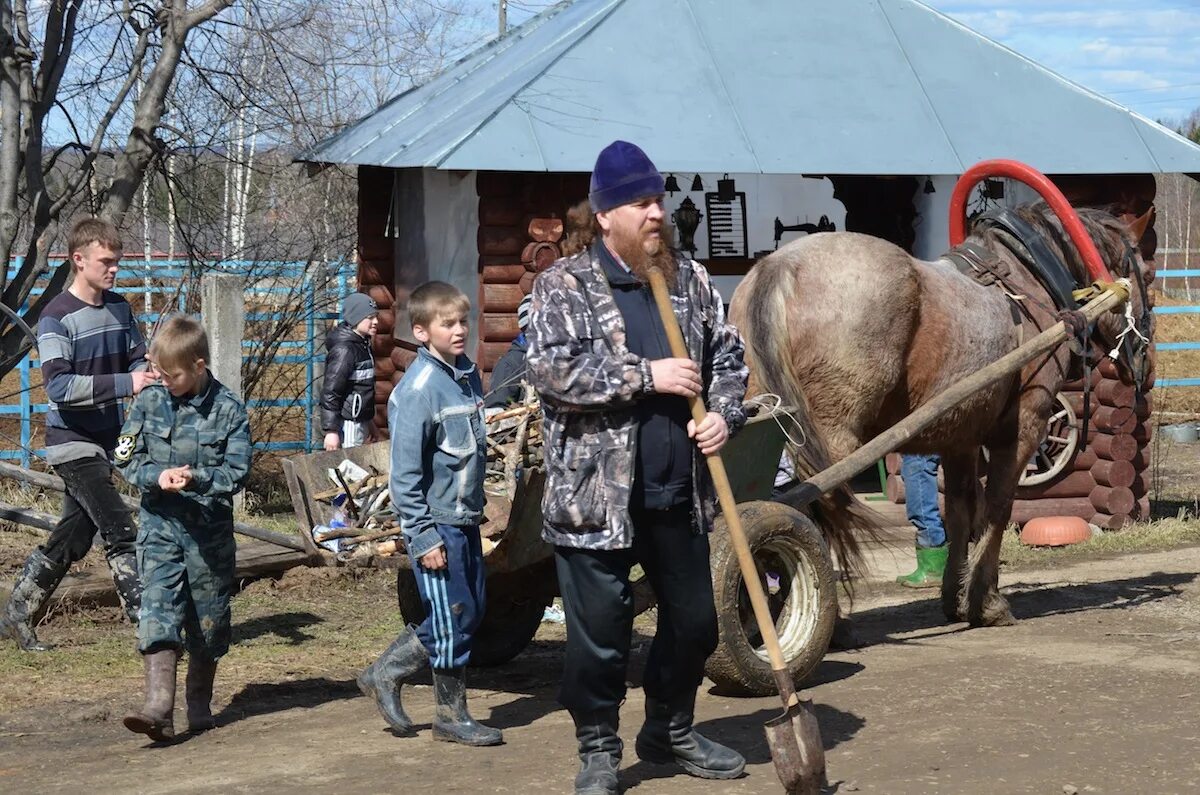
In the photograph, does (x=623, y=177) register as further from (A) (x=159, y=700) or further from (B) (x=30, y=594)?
(B) (x=30, y=594)

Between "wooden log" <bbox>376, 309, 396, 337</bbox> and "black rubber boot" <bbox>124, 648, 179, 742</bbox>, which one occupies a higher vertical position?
"wooden log" <bbox>376, 309, 396, 337</bbox>

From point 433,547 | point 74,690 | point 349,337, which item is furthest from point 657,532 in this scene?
point 349,337

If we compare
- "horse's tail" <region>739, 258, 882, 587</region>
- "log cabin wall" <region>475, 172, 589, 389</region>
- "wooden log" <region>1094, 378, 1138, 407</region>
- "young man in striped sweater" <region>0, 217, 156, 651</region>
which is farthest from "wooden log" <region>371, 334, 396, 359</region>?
"horse's tail" <region>739, 258, 882, 587</region>

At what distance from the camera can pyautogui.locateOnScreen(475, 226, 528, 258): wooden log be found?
1012 centimetres

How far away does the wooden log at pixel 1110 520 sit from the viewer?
426 inches

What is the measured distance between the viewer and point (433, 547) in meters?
4.94

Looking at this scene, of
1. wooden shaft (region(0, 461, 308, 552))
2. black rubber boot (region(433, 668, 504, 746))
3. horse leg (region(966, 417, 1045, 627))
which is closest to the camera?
black rubber boot (region(433, 668, 504, 746))

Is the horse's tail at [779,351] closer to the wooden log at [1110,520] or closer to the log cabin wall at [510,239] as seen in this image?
the log cabin wall at [510,239]

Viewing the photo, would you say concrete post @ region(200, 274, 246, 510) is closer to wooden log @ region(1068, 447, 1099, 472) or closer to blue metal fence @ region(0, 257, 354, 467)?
blue metal fence @ region(0, 257, 354, 467)

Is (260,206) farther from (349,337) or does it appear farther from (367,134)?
(349,337)

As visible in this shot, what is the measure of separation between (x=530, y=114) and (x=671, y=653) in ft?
20.0

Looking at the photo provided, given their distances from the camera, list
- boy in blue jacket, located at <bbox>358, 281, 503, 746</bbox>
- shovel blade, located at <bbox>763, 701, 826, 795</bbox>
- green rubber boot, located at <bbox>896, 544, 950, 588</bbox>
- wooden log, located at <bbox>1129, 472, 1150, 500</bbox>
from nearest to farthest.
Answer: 1. shovel blade, located at <bbox>763, 701, 826, 795</bbox>
2. boy in blue jacket, located at <bbox>358, 281, 503, 746</bbox>
3. green rubber boot, located at <bbox>896, 544, 950, 588</bbox>
4. wooden log, located at <bbox>1129, 472, 1150, 500</bbox>

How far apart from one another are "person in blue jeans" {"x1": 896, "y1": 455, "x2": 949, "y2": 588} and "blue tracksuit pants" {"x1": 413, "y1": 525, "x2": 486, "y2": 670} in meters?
3.79

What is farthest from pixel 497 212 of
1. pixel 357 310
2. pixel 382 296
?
pixel 382 296
